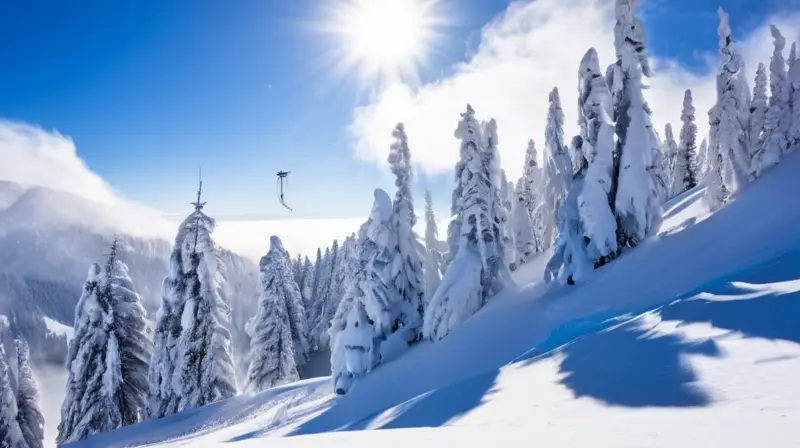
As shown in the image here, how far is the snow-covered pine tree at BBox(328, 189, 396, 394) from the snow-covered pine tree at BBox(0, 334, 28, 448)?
54.7ft

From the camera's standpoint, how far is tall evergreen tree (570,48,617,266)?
19969 millimetres

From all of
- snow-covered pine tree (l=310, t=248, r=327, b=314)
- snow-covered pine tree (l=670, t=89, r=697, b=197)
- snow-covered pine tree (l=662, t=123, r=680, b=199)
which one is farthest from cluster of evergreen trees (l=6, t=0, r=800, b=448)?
snow-covered pine tree (l=310, t=248, r=327, b=314)

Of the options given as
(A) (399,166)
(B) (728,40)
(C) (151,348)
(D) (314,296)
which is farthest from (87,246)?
(B) (728,40)

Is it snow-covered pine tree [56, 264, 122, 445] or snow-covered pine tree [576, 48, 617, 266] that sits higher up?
snow-covered pine tree [576, 48, 617, 266]

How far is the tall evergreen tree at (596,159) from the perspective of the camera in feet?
65.5

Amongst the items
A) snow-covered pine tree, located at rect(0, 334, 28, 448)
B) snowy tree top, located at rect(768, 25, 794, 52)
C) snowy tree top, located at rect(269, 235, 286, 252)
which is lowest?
snow-covered pine tree, located at rect(0, 334, 28, 448)

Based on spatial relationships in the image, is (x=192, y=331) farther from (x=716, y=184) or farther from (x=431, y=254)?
(x=716, y=184)

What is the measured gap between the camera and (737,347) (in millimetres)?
A: 5602

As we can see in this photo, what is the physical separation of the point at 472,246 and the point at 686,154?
4595 cm

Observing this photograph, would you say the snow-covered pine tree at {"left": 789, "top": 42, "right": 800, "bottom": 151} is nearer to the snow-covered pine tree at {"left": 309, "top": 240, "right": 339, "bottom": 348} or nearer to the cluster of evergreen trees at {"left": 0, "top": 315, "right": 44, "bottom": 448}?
the cluster of evergreen trees at {"left": 0, "top": 315, "right": 44, "bottom": 448}

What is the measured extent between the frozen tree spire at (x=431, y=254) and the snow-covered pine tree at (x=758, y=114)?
19.9m

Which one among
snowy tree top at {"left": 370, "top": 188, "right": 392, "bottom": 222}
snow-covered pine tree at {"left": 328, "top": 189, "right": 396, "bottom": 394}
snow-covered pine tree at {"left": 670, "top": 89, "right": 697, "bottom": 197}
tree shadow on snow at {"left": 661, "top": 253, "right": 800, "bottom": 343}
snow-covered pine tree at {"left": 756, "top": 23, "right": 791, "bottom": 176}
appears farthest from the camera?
snow-covered pine tree at {"left": 670, "top": 89, "right": 697, "bottom": 197}

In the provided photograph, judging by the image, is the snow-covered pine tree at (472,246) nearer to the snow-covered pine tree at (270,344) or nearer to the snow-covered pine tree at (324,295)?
the snow-covered pine tree at (270,344)

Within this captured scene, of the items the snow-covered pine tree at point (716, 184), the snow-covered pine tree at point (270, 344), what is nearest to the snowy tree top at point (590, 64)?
the snow-covered pine tree at point (716, 184)
